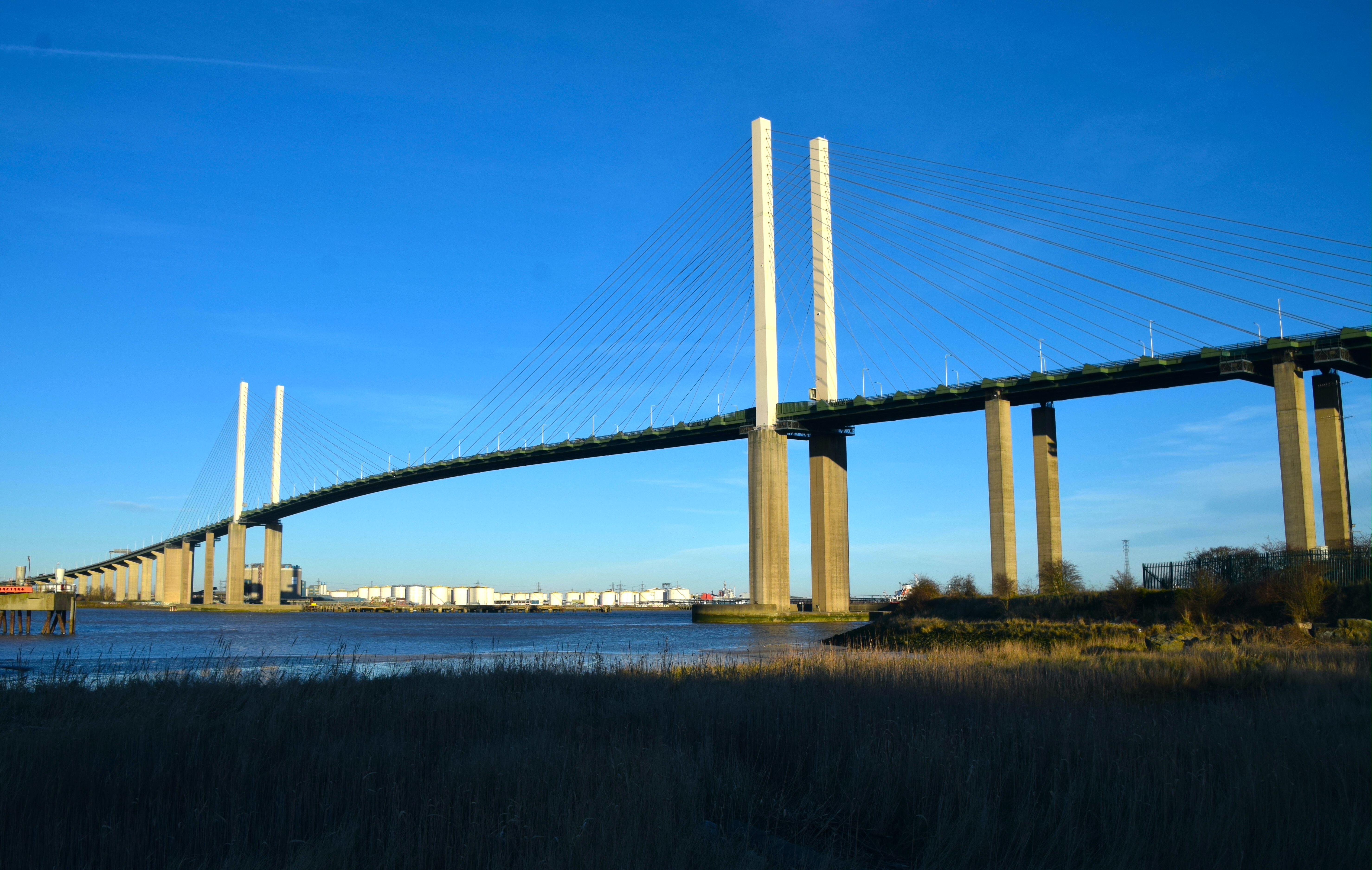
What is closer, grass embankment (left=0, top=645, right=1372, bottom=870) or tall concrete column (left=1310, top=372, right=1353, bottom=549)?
grass embankment (left=0, top=645, right=1372, bottom=870)

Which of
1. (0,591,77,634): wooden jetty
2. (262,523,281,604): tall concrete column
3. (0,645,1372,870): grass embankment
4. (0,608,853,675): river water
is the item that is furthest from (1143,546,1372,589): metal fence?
(262,523,281,604): tall concrete column

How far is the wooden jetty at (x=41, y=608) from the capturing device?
4859 centimetres

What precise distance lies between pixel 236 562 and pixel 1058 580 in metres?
97.5

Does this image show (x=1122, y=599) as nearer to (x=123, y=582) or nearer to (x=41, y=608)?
(x=41, y=608)

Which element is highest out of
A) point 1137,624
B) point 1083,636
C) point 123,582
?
point 1137,624

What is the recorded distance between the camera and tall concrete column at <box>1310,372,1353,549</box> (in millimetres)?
47688

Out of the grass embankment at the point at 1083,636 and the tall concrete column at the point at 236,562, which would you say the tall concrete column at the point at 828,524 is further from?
the tall concrete column at the point at 236,562

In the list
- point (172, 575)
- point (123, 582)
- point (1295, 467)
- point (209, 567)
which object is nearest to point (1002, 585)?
point (1295, 467)

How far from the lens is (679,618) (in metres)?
117

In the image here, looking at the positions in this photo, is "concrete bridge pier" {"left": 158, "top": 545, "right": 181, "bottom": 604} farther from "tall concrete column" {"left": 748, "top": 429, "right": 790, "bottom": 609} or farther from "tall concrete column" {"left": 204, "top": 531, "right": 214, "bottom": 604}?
"tall concrete column" {"left": 748, "top": 429, "right": 790, "bottom": 609}

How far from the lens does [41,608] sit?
49469 mm

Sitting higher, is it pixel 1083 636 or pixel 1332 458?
pixel 1332 458

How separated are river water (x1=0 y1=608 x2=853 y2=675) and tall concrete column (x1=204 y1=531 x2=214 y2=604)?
2232 centimetres

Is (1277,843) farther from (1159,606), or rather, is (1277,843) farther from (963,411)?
(963,411)
